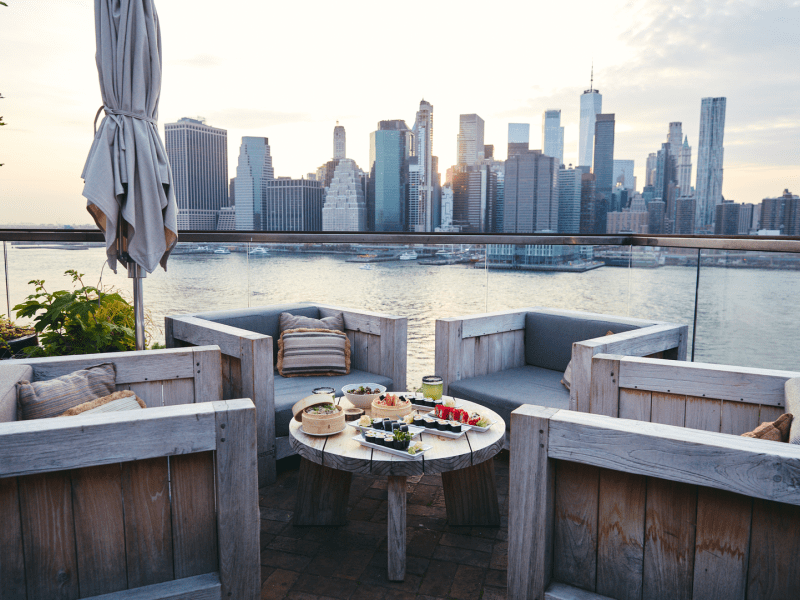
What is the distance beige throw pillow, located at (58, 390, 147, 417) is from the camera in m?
1.65

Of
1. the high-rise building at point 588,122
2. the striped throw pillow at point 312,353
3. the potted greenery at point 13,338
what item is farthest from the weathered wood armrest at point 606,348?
the high-rise building at point 588,122

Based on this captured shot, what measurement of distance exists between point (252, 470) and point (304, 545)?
3.13ft

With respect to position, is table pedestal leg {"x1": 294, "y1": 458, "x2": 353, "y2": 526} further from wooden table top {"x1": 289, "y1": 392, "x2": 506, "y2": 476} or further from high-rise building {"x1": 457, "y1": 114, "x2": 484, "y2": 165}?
high-rise building {"x1": 457, "y1": 114, "x2": 484, "y2": 165}

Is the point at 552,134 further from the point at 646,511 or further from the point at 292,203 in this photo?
the point at 646,511

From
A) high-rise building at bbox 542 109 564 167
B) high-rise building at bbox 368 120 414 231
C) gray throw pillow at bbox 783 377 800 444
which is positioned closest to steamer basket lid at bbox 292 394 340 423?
gray throw pillow at bbox 783 377 800 444

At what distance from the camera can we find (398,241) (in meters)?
4.13

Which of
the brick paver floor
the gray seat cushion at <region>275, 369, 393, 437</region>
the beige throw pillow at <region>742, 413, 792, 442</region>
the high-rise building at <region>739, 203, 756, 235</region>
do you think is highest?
the high-rise building at <region>739, 203, 756, 235</region>

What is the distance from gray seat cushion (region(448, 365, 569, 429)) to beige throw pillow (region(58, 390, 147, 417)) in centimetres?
181

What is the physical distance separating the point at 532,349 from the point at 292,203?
5047 mm

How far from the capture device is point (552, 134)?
12.9 meters

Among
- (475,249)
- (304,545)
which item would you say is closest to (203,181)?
(475,249)

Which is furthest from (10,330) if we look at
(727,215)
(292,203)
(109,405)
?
(727,215)

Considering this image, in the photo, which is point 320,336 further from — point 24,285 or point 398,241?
point 24,285

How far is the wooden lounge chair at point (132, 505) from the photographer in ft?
3.98
